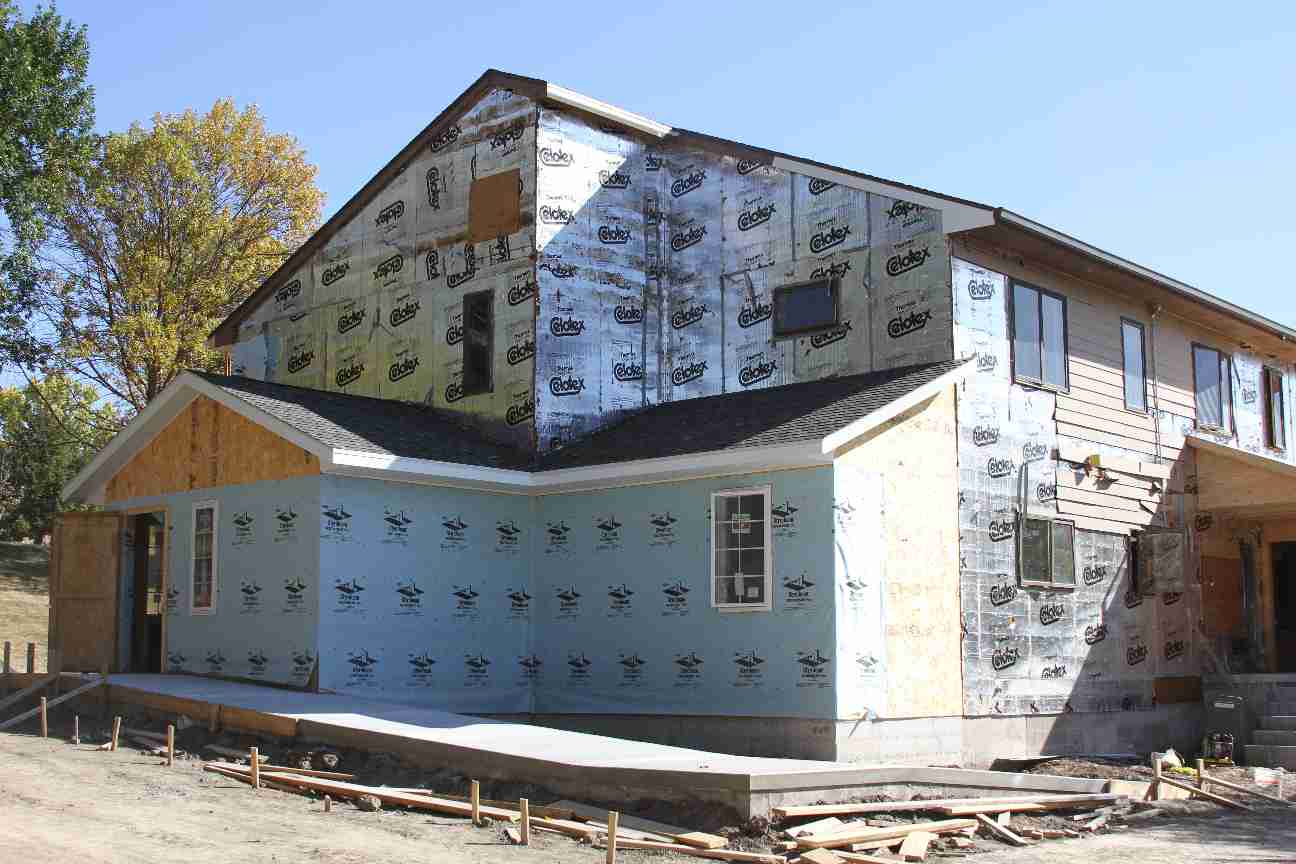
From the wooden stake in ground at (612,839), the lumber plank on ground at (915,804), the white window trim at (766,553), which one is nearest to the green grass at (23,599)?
the white window trim at (766,553)

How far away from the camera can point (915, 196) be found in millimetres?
17500

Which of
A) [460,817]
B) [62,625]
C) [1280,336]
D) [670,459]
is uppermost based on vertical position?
[1280,336]

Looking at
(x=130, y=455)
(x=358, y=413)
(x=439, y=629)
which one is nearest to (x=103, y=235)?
(x=130, y=455)

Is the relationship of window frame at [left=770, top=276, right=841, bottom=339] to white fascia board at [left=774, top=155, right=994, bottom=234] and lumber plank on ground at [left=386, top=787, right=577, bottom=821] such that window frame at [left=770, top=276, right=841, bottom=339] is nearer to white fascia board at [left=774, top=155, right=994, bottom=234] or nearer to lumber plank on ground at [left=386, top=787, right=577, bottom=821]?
white fascia board at [left=774, top=155, right=994, bottom=234]

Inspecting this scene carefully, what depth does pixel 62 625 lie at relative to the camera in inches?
759

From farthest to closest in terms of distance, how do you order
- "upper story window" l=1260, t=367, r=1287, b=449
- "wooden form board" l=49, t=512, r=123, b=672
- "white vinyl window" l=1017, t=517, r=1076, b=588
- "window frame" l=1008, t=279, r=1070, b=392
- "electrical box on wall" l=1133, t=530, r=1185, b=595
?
"upper story window" l=1260, t=367, r=1287, b=449
"electrical box on wall" l=1133, t=530, r=1185, b=595
"wooden form board" l=49, t=512, r=123, b=672
"window frame" l=1008, t=279, r=1070, b=392
"white vinyl window" l=1017, t=517, r=1076, b=588

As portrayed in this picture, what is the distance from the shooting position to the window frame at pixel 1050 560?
697 inches

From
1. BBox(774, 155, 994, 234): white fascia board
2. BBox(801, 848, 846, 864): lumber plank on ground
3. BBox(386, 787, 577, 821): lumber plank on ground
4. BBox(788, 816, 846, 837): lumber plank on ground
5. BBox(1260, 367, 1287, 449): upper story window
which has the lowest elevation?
BBox(801, 848, 846, 864): lumber plank on ground

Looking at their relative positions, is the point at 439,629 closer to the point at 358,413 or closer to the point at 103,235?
the point at 358,413

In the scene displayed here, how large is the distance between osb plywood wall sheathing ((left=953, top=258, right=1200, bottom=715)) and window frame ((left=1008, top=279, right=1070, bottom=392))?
10 centimetres

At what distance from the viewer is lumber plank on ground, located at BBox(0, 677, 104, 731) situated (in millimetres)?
15547

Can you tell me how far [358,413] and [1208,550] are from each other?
13278 mm

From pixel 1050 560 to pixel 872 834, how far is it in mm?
8618

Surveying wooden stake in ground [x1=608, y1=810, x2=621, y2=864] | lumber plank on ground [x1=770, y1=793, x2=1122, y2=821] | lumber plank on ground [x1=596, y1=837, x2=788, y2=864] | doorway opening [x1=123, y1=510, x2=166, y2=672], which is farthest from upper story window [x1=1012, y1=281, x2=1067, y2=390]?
doorway opening [x1=123, y1=510, x2=166, y2=672]
